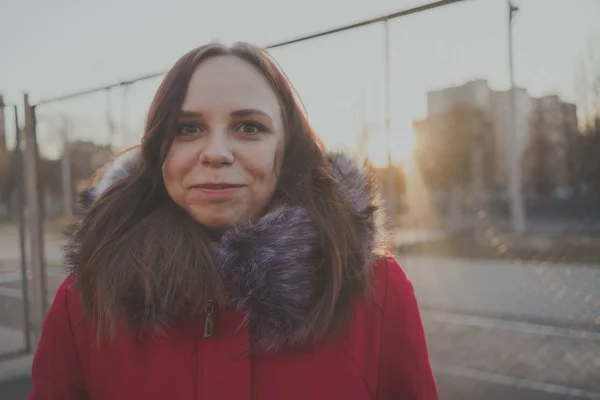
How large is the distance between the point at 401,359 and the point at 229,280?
46 cm

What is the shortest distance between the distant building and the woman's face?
28.8 ft

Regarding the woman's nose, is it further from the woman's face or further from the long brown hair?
the long brown hair

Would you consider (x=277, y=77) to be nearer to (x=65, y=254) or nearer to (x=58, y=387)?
(x=65, y=254)

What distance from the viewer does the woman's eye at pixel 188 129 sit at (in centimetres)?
120

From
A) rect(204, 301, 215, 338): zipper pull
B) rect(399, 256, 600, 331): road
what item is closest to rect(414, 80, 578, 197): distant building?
rect(399, 256, 600, 331): road

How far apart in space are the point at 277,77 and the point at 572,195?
48.7 feet

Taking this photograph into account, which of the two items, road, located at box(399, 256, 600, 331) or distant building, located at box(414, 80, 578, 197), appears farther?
distant building, located at box(414, 80, 578, 197)

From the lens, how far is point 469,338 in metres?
4.88

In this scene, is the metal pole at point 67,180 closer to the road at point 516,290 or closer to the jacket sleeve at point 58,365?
the road at point 516,290

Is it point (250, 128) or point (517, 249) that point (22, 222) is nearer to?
point (250, 128)

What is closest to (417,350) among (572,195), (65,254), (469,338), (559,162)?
(65,254)

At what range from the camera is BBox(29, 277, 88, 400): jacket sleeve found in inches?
47.4

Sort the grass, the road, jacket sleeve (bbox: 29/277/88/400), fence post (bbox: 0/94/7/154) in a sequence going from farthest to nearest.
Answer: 1. the grass
2. the road
3. fence post (bbox: 0/94/7/154)
4. jacket sleeve (bbox: 29/277/88/400)

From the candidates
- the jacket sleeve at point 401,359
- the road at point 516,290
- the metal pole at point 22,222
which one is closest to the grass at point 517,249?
the road at point 516,290
